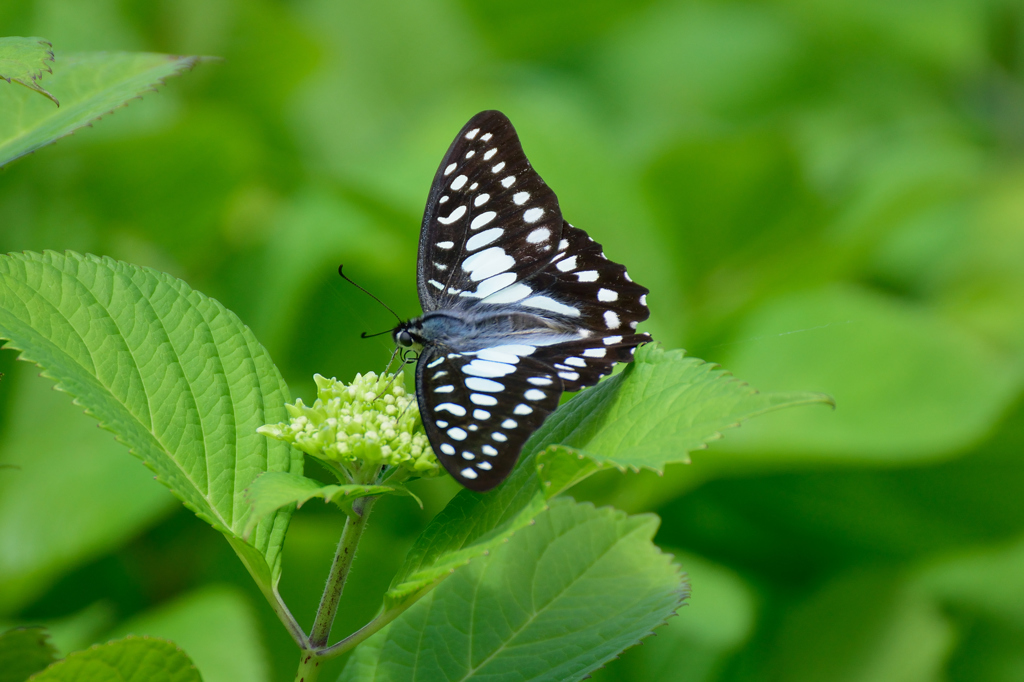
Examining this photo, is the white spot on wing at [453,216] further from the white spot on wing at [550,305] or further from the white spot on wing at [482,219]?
the white spot on wing at [550,305]

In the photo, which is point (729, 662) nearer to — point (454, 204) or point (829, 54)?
point (454, 204)

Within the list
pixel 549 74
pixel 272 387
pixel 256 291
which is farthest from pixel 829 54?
pixel 272 387

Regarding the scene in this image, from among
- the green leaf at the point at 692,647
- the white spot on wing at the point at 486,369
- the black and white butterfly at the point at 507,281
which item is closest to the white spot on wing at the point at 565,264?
the black and white butterfly at the point at 507,281

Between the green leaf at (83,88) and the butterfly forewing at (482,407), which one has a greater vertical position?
the green leaf at (83,88)

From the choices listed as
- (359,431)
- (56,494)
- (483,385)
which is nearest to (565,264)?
(483,385)

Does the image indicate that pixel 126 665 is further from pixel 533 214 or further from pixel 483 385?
pixel 533 214

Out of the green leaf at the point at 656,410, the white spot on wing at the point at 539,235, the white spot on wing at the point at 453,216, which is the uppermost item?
the white spot on wing at the point at 453,216
